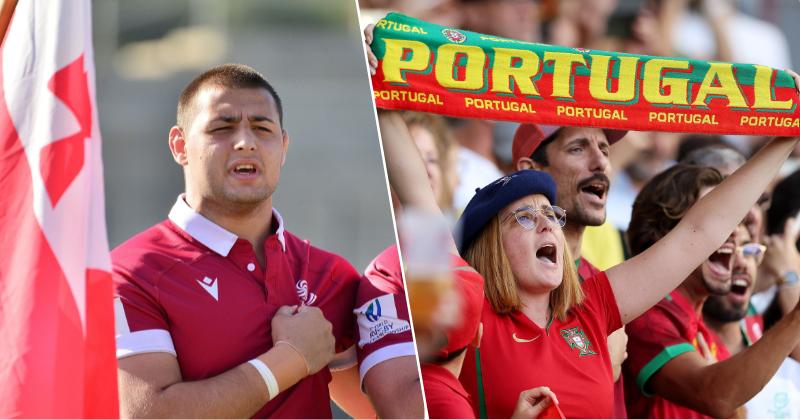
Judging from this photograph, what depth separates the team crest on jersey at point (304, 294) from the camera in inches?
140

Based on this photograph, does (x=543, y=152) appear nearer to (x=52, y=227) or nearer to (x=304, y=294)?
(x=304, y=294)

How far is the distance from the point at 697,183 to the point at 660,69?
1.65ft

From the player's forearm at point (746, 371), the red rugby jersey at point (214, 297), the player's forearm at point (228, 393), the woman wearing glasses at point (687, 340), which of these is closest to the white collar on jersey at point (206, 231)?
the red rugby jersey at point (214, 297)

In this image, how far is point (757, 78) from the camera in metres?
4.06

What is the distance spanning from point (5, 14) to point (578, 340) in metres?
1.76

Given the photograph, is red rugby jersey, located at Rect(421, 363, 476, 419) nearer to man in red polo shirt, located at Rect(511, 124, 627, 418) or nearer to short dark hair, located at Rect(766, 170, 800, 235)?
man in red polo shirt, located at Rect(511, 124, 627, 418)

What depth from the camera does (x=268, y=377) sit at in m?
3.30

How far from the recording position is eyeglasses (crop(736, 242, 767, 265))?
452 cm

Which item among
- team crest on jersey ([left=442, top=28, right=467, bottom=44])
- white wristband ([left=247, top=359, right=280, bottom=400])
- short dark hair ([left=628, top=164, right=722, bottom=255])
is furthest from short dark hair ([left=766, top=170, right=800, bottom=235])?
white wristband ([left=247, top=359, right=280, bottom=400])

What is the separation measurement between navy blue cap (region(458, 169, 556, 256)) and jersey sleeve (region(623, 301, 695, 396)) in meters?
0.72

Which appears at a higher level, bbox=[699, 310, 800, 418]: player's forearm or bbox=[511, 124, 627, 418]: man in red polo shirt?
bbox=[511, 124, 627, 418]: man in red polo shirt

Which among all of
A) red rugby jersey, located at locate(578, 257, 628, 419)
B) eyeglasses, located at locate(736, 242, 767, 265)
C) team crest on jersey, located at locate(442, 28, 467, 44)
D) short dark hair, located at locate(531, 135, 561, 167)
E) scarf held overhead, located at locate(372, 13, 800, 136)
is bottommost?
red rugby jersey, located at locate(578, 257, 628, 419)

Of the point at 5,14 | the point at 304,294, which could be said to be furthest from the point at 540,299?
the point at 5,14

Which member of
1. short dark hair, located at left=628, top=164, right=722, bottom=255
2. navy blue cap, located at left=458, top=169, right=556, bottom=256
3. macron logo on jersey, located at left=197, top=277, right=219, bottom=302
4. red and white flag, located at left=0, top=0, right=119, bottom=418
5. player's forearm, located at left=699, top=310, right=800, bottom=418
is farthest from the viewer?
short dark hair, located at left=628, top=164, right=722, bottom=255
